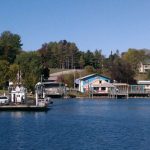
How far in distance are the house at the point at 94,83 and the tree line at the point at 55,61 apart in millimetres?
8860

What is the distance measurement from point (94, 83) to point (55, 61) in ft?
144

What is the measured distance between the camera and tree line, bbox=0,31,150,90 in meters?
125

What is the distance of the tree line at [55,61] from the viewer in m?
125

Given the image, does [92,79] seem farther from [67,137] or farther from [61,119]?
[67,137]

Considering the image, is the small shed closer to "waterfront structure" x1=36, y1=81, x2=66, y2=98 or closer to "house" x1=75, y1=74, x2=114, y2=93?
"waterfront structure" x1=36, y1=81, x2=66, y2=98

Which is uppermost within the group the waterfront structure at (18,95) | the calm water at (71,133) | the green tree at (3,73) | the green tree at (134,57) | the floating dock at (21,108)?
the green tree at (134,57)

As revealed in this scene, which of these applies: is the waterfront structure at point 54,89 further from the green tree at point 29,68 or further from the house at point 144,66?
the house at point 144,66

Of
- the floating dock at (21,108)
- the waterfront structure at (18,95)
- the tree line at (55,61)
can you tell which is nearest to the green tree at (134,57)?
the tree line at (55,61)

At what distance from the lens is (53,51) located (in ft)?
594

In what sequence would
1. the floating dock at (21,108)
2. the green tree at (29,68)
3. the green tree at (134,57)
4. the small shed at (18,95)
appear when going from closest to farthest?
the floating dock at (21,108) < the small shed at (18,95) < the green tree at (29,68) < the green tree at (134,57)

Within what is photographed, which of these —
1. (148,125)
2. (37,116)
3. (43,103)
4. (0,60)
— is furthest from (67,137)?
(0,60)

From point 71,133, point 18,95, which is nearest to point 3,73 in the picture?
point 18,95

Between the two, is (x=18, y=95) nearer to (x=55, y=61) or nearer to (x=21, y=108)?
(x=21, y=108)

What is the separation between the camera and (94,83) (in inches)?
5487
